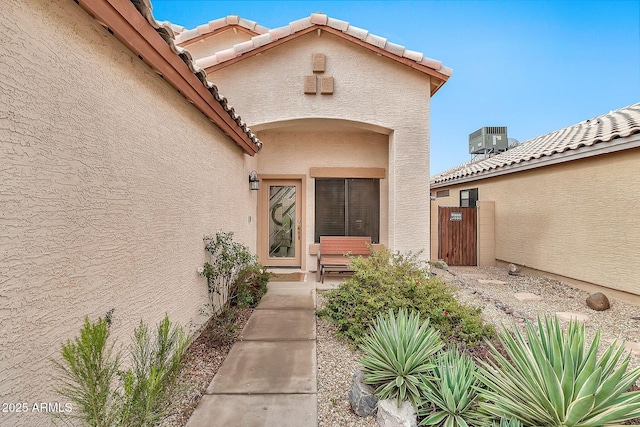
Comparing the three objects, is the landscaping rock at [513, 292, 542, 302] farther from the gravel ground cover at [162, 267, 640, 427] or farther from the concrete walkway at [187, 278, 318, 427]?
the concrete walkway at [187, 278, 318, 427]

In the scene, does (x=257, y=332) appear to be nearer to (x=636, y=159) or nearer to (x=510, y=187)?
(x=636, y=159)

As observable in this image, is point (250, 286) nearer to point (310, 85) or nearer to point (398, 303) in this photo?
point (398, 303)

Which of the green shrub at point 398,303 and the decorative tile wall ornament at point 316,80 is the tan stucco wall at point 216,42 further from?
the green shrub at point 398,303

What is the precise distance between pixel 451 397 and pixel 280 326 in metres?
3.10

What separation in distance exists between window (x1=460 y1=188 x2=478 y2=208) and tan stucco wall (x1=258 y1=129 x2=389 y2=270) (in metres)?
6.13

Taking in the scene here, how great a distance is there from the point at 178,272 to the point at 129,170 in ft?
5.32

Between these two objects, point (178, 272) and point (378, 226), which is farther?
point (378, 226)

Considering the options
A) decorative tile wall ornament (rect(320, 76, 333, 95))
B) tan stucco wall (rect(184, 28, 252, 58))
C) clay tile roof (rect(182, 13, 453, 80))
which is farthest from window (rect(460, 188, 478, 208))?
tan stucco wall (rect(184, 28, 252, 58))

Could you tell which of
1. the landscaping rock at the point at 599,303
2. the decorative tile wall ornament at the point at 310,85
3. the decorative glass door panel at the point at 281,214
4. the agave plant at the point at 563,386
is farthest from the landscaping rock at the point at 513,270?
the decorative tile wall ornament at the point at 310,85

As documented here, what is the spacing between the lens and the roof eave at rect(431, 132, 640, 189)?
620 centimetres

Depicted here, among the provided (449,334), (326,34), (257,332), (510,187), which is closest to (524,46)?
(510,187)

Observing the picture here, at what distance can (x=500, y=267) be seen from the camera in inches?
429

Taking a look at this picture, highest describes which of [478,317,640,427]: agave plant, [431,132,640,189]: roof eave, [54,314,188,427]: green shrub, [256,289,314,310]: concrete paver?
[431,132,640,189]: roof eave

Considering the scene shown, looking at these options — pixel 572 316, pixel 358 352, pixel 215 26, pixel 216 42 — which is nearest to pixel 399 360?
pixel 358 352
